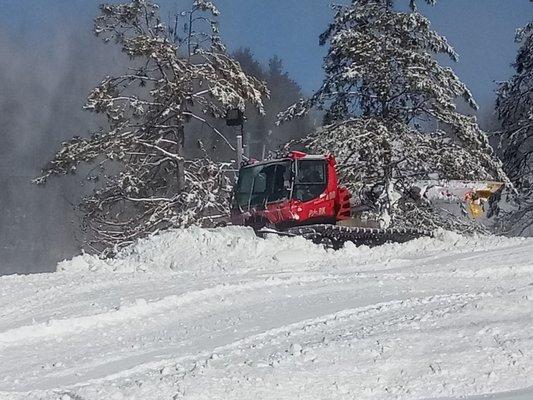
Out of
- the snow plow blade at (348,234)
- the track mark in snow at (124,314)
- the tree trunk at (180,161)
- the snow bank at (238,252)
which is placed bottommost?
the track mark in snow at (124,314)

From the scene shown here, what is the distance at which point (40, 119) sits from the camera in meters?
50.7

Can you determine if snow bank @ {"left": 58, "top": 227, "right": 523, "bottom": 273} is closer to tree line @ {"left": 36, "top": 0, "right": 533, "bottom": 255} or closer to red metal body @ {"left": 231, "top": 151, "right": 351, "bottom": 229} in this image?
red metal body @ {"left": 231, "top": 151, "right": 351, "bottom": 229}

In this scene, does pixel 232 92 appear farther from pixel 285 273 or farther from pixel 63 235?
pixel 63 235

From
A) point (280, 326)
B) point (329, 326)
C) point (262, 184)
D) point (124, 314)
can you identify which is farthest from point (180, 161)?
point (329, 326)

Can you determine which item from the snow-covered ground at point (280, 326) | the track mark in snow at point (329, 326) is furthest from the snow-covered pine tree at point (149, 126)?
the track mark in snow at point (329, 326)

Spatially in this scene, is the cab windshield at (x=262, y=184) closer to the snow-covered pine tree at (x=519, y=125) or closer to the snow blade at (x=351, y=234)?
the snow blade at (x=351, y=234)

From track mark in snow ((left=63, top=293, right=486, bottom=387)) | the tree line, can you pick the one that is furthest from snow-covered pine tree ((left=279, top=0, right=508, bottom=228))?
track mark in snow ((left=63, top=293, right=486, bottom=387))

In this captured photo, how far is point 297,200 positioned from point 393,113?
26.7ft

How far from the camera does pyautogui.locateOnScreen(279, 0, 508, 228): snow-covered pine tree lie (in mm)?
20219

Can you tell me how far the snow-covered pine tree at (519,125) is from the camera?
22562 mm

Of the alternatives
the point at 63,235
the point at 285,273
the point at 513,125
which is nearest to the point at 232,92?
the point at 513,125

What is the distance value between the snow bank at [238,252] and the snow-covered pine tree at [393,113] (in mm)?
7159

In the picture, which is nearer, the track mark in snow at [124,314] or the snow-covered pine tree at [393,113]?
the track mark in snow at [124,314]

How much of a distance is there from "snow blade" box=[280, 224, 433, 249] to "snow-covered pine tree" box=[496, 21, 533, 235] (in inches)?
393
